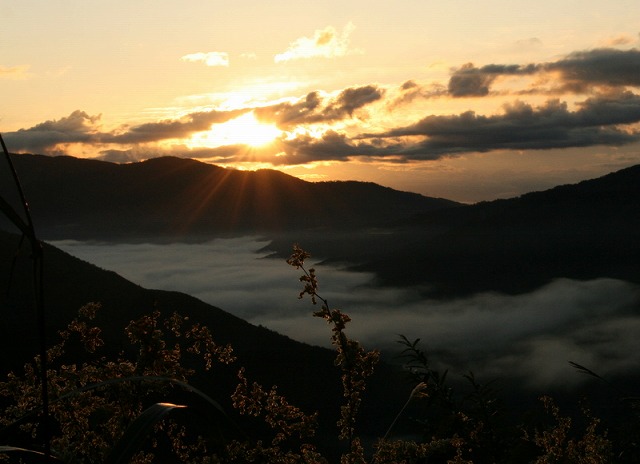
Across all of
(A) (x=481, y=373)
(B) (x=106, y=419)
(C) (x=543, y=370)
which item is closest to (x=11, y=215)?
(B) (x=106, y=419)

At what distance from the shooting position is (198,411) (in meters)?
2.36

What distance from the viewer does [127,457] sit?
169 centimetres

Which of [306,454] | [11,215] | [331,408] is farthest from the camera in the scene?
[331,408]

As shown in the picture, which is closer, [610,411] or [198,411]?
[198,411]

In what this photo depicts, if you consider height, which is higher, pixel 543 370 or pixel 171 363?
pixel 171 363

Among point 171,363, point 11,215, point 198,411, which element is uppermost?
point 11,215

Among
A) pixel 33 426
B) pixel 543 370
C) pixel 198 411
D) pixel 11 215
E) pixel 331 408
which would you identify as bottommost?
pixel 543 370

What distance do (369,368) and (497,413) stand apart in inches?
79.2

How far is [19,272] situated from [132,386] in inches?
3625

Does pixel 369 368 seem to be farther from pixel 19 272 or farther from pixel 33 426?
pixel 19 272

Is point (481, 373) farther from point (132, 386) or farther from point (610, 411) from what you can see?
point (132, 386)

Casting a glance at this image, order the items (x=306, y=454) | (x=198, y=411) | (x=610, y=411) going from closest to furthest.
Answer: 1. (x=198, y=411)
2. (x=306, y=454)
3. (x=610, y=411)

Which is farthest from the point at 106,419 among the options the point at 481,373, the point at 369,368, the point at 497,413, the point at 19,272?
the point at 481,373

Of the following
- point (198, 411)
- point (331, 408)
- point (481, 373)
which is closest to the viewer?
point (198, 411)
